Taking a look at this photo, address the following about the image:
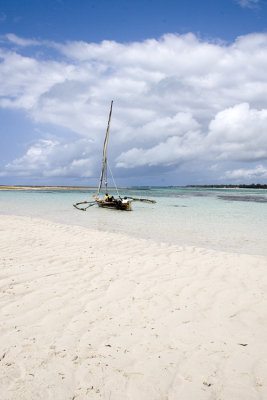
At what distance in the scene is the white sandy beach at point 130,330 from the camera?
9.08ft

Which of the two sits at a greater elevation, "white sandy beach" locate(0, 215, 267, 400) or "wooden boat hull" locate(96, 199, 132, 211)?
"wooden boat hull" locate(96, 199, 132, 211)

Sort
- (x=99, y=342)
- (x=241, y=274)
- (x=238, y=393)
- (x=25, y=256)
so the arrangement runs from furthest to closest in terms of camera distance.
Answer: (x=25, y=256), (x=241, y=274), (x=99, y=342), (x=238, y=393)

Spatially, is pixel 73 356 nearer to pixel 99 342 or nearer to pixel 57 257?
pixel 99 342

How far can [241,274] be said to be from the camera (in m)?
6.57

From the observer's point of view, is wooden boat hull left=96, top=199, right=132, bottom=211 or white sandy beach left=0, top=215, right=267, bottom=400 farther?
wooden boat hull left=96, top=199, right=132, bottom=211

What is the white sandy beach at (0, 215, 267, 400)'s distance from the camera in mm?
2768

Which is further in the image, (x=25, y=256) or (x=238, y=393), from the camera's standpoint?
(x=25, y=256)

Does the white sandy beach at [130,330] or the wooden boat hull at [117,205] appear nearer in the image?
the white sandy beach at [130,330]

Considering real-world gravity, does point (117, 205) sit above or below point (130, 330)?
above

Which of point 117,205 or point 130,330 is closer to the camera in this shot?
point 130,330

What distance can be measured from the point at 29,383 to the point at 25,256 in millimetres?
5083

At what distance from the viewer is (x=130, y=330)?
12.3 feet

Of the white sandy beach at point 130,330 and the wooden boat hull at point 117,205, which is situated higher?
the wooden boat hull at point 117,205

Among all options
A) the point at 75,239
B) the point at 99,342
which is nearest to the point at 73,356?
the point at 99,342
